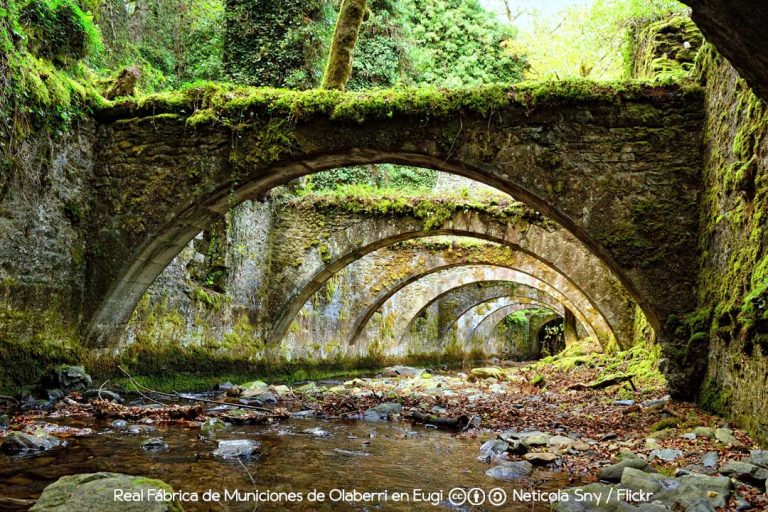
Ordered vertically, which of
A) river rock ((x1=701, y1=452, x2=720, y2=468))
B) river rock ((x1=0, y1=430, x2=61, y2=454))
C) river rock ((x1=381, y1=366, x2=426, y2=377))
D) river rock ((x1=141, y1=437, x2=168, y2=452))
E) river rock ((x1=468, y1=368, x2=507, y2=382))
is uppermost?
river rock ((x1=701, y1=452, x2=720, y2=468))

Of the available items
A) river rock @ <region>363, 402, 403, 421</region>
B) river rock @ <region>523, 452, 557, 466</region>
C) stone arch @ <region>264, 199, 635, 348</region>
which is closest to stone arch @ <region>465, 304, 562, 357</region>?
stone arch @ <region>264, 199, 635, 348</region>

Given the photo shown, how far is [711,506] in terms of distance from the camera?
242cm

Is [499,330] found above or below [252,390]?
above

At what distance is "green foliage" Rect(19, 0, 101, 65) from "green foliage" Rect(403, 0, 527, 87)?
15992 mm

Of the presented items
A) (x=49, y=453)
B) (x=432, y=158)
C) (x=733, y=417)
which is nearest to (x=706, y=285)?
(x=733, y=417)

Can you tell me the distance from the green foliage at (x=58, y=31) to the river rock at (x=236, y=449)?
415 centimetres

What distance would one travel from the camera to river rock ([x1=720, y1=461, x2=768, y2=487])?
2.77 metres

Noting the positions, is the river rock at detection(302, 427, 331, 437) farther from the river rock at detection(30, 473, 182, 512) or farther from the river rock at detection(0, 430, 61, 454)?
the river rock at detection(30, 473, 182, 512)

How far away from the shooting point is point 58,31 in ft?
18.7

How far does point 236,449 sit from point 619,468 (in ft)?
7.55

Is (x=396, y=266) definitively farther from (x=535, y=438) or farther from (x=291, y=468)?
(x=291, y=468)

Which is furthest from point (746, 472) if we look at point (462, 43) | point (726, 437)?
point (462, 43)

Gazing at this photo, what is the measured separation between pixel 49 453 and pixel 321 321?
8512mm

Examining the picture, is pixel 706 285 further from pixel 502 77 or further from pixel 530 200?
pixel 502 77
